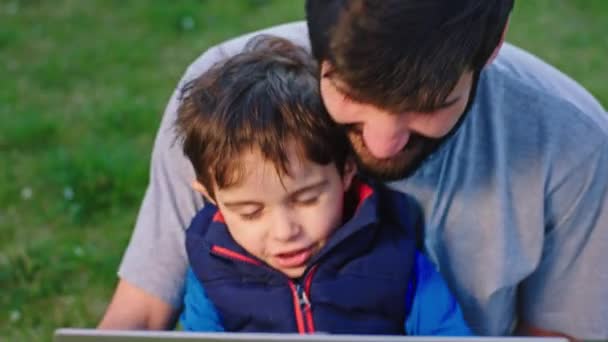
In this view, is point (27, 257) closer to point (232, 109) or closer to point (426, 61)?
point (232, 109)

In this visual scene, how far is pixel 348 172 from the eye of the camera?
6.36ft

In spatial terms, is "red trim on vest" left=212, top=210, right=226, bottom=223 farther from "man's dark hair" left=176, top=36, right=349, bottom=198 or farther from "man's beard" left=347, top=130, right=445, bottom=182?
"man's beard" left=347, top=130, right=445, bottom=182

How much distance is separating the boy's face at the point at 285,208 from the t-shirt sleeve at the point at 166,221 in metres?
0.18

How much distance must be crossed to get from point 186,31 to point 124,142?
1009mm

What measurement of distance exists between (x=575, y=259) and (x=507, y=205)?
202mm

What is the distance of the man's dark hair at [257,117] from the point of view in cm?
184

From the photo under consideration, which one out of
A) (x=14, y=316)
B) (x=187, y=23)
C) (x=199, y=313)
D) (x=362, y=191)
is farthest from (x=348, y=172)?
(x=187, y=23)

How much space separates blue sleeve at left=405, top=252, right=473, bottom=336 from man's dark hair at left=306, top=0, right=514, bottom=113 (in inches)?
16.2

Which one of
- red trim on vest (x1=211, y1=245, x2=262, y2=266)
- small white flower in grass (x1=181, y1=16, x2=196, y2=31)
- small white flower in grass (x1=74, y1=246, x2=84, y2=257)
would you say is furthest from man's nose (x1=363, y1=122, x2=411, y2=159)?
small white flower in grass (x1=181, y1=16, x2=196, y2=31)

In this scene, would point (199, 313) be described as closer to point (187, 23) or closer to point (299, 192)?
point (299, 192)

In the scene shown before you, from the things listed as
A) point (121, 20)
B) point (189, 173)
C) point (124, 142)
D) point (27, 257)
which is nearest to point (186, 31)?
point (121, 20)

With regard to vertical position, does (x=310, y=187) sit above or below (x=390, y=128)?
below

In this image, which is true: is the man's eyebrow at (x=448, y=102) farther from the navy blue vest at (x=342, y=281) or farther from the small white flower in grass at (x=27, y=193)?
the small white flower in grass at (x=27, y=193)

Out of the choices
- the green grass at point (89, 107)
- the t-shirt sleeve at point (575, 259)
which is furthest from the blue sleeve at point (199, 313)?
the green grass at point (89, 107)
